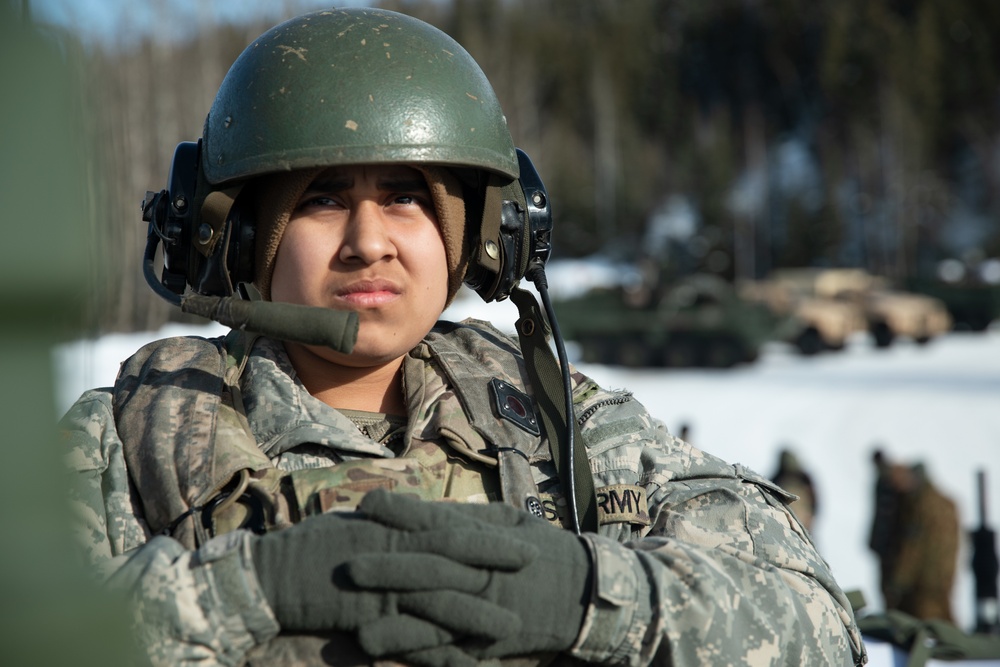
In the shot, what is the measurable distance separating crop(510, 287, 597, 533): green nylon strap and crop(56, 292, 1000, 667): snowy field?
465cm

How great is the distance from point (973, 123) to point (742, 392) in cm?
3104

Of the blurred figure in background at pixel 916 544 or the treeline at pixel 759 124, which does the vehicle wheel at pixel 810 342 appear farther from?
the blurred figure in background at pixel 916 544

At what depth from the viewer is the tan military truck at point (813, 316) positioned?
20.9 metres

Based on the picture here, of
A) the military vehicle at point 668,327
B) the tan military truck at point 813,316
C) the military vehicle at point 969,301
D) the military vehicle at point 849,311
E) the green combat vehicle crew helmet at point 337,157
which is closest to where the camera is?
the green combat vehicle crew helmet at point 337,157

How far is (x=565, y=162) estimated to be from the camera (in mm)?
43062

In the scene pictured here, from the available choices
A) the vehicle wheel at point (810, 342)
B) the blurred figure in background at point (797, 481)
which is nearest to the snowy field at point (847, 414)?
the vehicle wheel at point (810, 342)

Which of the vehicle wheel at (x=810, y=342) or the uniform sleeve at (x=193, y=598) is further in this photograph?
the vehicle wheel at (x=810, y=342)

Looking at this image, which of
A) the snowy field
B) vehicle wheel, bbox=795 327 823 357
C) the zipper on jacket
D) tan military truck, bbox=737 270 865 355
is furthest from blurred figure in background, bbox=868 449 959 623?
vehicle wheel, bbox=795 327 823 357

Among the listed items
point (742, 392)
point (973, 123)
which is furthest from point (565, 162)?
point (742, 392)

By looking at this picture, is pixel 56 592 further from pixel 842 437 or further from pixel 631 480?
pixel 842 437

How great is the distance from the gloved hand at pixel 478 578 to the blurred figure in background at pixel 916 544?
6.81 m

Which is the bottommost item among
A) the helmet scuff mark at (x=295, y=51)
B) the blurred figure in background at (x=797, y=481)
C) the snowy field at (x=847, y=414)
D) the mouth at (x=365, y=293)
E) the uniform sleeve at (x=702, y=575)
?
the snowy field at (x=847, y=414)

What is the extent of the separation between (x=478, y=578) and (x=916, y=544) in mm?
7191

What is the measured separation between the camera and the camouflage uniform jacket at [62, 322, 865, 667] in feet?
5.16
